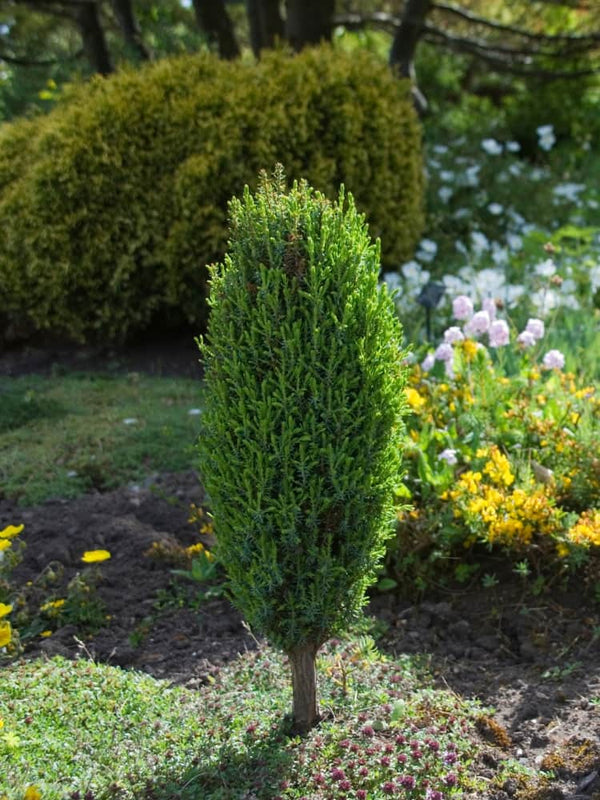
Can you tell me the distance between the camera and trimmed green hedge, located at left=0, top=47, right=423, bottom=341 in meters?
5.61

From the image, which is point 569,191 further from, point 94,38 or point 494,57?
point 94,38

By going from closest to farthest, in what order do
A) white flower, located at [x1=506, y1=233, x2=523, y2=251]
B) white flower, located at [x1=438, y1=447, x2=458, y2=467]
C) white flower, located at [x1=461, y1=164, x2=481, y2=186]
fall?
white flower, located at [x1=438, y1=447, x2=458, y2=467] < white flower, located at [x1=506, y1=233, x2=523, y2=251] < white flower, located at [x1=461, y1=164, x2=481, y2=186]

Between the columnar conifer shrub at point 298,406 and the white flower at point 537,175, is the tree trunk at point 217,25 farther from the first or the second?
the columnar conifer shrub at point 298,406

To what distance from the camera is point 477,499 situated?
3295 mm

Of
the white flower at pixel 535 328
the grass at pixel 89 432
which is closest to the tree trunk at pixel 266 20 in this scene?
the grass at pixel 89 432

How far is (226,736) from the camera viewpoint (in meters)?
2.41

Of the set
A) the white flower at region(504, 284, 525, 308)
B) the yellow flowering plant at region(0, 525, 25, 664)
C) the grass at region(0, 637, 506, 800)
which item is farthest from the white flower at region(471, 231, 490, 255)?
the grass at region(0, 637, 506, 800)

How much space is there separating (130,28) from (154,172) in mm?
3722

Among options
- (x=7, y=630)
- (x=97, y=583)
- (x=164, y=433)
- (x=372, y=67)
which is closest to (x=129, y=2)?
(x=372, y=67)

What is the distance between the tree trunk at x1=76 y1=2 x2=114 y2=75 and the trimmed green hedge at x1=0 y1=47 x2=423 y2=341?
9.73ft

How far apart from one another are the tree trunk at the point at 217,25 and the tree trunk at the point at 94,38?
3.14 ft

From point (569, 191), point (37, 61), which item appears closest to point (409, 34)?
point (569, 191)

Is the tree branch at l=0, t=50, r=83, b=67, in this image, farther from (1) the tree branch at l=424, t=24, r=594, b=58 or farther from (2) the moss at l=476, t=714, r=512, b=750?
(2) the moss at l=476, t=714, r=512, b=750

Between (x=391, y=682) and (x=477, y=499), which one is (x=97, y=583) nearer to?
(x=391, y=682)
